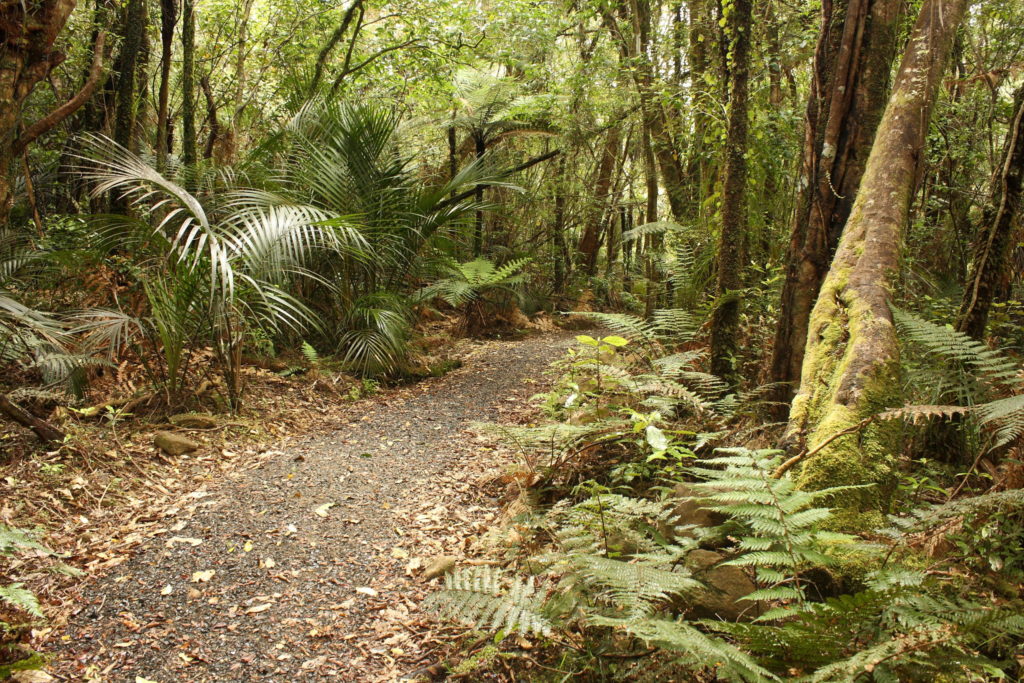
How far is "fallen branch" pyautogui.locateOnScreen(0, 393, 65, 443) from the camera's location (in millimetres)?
3240

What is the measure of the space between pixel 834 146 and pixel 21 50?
4495mm

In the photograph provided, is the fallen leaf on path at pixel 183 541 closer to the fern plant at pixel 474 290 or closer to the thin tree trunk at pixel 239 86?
the fern plant at pixel 474 290

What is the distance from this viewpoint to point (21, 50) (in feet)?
10.4

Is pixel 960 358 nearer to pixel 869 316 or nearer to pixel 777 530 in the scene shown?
pixel 869 316

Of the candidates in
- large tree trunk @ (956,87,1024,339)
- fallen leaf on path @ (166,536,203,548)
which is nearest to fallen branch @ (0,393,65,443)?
fallen leaf on path @ (166,536,203,548)

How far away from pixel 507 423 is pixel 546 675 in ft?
9.53

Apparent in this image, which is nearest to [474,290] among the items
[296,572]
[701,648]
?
[296,572]

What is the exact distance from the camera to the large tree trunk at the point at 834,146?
3463 mm

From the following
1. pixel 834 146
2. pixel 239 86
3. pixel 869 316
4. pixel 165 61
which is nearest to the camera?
pixel 869 316

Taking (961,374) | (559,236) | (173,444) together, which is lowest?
(173,444)

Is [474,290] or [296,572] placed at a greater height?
[474,290]

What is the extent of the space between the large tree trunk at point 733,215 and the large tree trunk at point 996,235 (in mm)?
1298

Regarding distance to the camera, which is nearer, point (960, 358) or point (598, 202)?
point (960, 358)

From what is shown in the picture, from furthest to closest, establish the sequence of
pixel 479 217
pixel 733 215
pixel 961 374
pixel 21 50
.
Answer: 1. pixel 479 217
2. pixel 733 215
3. pixel 21 50
4. pixel 961 374
